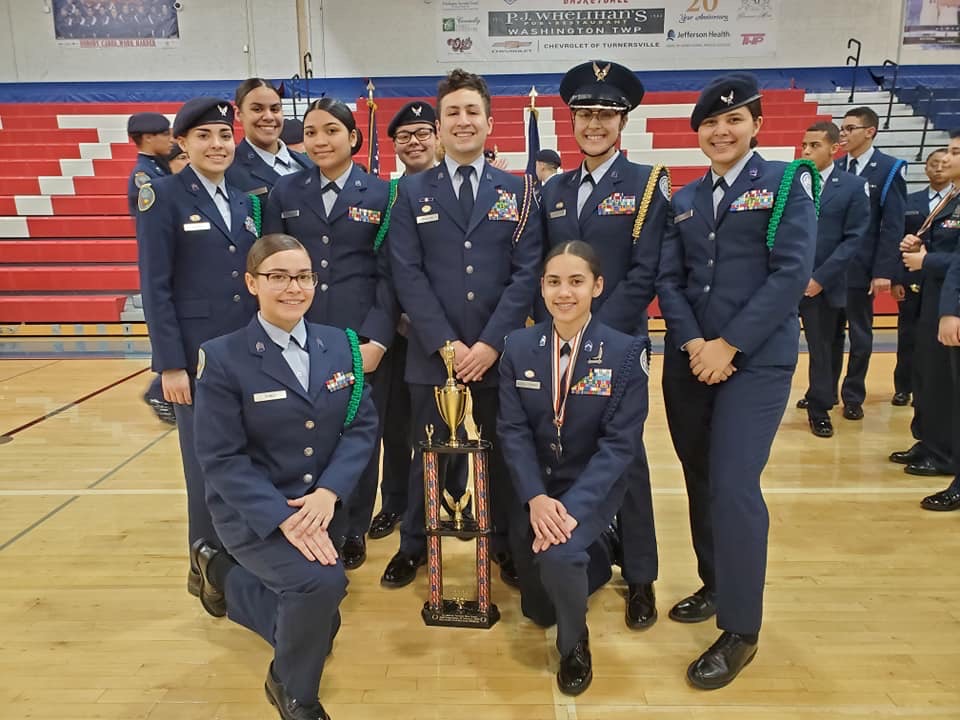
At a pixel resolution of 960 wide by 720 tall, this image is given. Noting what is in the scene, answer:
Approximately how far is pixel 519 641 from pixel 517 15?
1087 cm

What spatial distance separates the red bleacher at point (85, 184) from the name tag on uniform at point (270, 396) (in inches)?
236

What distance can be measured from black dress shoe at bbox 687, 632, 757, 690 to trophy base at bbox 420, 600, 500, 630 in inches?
24.4

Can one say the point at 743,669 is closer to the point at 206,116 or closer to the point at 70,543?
the point at 206,116

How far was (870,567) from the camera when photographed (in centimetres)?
261

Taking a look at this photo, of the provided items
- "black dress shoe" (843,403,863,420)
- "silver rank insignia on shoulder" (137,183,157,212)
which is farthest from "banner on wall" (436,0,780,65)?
"silver rank insignia on shoulder" (137,183,157,212)

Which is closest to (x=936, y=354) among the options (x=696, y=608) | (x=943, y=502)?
(x=943, y=502)

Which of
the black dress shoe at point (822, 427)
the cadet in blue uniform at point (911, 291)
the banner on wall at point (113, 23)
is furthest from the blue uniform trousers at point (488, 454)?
the banner on wall at point (113, 23)

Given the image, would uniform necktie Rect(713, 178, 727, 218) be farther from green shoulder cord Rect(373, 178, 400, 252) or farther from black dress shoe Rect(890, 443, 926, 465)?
black dress shoe Rect(890, 443, 926, 465)

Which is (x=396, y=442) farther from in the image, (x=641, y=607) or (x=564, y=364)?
(x=641, y=607)

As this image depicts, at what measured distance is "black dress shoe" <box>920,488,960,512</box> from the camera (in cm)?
307

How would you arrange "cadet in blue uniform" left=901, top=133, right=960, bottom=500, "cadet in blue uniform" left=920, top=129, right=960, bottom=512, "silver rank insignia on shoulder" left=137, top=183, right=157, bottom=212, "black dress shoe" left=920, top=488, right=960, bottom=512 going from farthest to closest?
"cadet in blue uniform" left=901, top=133, right=960, bottom=500 < "black dress shoe" left=920, top=488, right=960, bottom=512 < "cadet in blue uniform" left=920, top=129, right=960, bottom=512 < "silver rank insignia on shoulder" left=137, top=183, right=157, bottom=212

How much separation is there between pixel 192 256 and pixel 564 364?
3.99ft

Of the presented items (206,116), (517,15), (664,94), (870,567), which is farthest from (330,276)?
(517,15)

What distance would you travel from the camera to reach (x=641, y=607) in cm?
228
